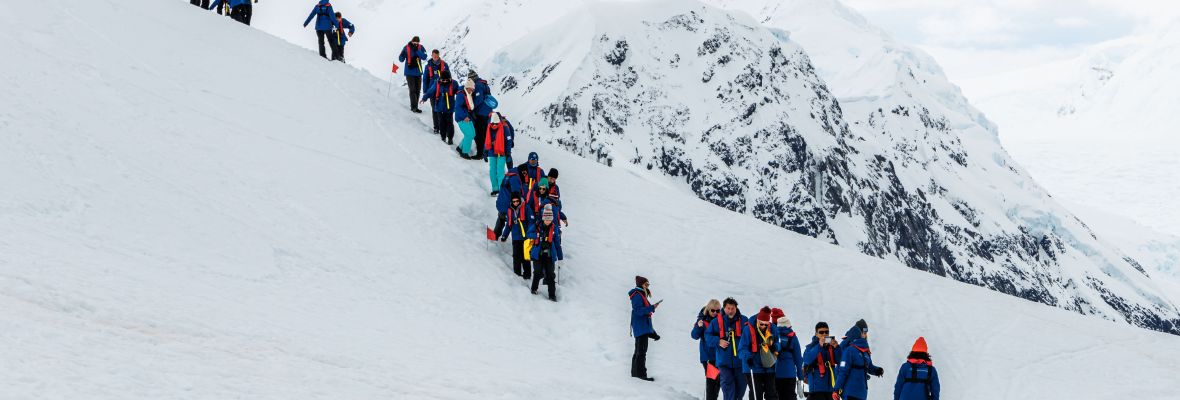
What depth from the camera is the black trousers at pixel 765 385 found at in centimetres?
1212

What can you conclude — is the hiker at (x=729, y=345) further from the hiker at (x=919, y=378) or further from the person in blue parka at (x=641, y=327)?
the hiker at (x=919, y=378)

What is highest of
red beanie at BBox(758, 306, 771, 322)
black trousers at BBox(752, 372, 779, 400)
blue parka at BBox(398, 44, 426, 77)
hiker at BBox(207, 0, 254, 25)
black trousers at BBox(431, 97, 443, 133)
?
hiker at BBox(207, 0, 254, 25)

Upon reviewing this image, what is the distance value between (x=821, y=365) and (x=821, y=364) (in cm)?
1

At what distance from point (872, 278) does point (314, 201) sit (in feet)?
37.1

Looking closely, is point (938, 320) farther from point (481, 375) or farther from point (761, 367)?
point (481, 375)

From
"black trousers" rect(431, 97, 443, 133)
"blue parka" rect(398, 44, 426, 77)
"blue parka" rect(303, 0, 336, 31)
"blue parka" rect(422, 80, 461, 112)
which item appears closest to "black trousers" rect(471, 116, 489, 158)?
"blue parka" rect(422, 80, 461, 112)

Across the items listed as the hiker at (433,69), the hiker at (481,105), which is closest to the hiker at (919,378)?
the hiker at (481,105)

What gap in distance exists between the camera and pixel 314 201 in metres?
16.1

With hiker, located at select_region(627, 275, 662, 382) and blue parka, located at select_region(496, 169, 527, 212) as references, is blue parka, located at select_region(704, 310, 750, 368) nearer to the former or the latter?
hiker, located at select_region(627, 275, 662, 382)

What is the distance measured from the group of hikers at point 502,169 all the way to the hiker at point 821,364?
13.8 feet

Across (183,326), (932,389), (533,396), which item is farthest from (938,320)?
(183,326)

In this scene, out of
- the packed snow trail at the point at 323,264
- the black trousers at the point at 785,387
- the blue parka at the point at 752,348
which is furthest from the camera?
the black trousers at the point at 785,387

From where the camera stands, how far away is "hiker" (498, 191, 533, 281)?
15.3m

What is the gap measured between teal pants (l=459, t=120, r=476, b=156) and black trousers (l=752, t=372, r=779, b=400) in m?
9.51
